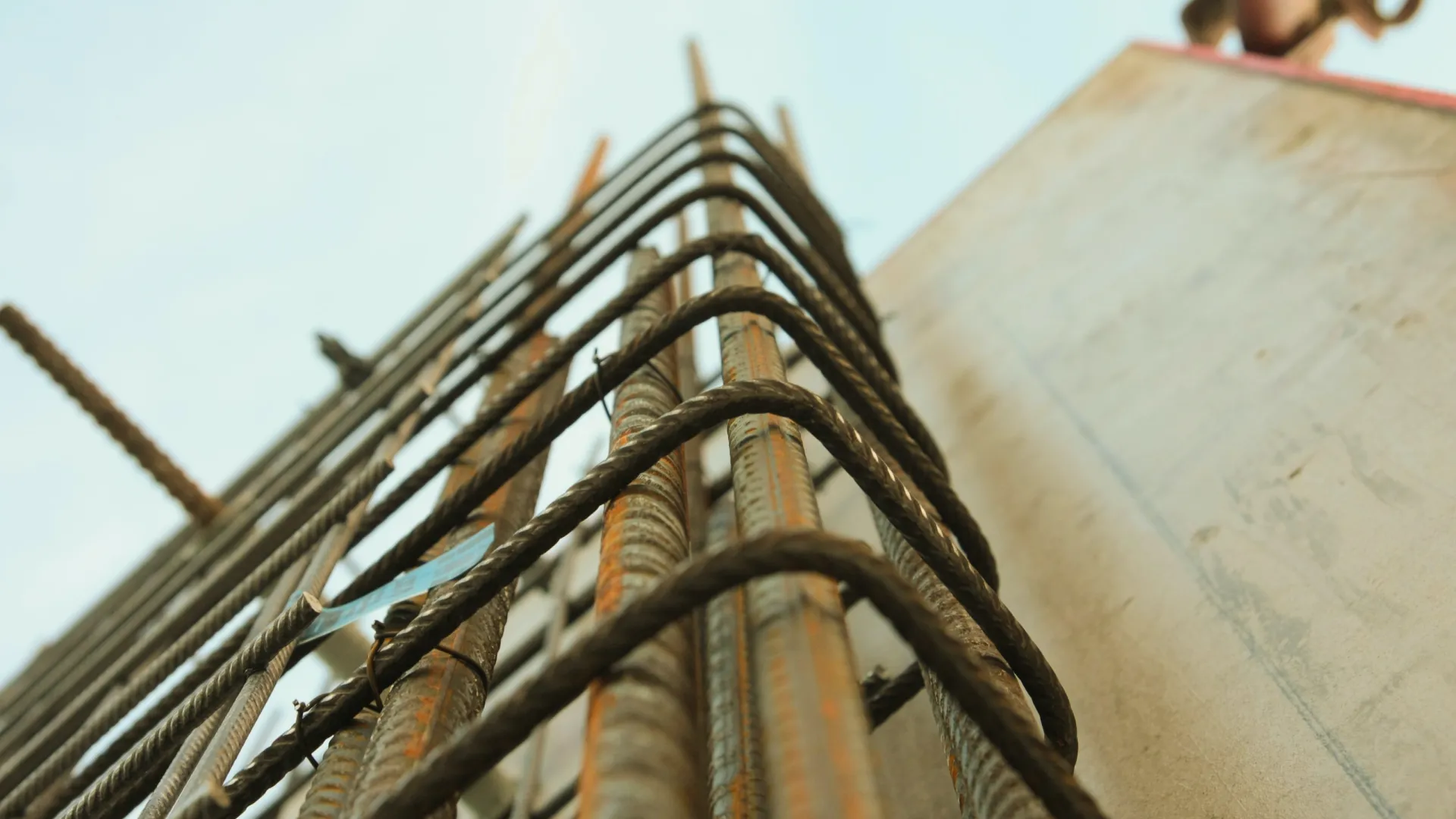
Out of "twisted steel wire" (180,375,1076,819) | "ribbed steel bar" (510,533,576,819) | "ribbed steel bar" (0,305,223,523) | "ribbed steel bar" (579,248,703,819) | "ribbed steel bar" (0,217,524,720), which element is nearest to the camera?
"ribbed steel bar" (579,248,703,819)

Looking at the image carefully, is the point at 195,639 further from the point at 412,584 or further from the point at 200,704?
the point at 412,584

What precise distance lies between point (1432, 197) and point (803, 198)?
1887 mm

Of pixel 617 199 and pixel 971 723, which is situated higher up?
pixel 617 199

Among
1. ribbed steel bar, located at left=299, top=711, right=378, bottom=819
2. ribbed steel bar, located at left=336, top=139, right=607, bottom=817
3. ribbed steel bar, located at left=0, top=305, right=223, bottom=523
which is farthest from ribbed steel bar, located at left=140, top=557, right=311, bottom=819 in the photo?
ribbed steel bar, located at left=0, top=305, right=223, bottom=523

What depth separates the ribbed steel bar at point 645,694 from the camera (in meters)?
1.03

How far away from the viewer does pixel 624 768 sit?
1.04 m

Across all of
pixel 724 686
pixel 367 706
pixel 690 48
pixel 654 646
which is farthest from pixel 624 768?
pixel 690 48

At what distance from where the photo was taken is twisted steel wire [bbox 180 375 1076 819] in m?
1.26

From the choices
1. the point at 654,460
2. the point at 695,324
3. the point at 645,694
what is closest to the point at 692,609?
the point at 645,694

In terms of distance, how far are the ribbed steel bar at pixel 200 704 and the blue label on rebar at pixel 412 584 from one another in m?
0.05

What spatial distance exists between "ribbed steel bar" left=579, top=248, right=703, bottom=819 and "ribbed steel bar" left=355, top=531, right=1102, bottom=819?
0.32 feet

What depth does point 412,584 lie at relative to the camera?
1571 millimetres

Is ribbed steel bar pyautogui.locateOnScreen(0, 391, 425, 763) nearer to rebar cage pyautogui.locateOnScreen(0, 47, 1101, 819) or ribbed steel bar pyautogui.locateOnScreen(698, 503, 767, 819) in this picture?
rebar cage pyautogui.locateOnScreen(0, 47, 1101, 819)

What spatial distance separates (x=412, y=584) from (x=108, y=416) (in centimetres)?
251
